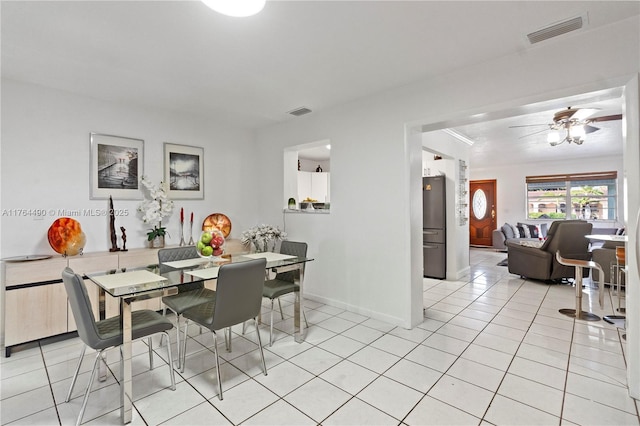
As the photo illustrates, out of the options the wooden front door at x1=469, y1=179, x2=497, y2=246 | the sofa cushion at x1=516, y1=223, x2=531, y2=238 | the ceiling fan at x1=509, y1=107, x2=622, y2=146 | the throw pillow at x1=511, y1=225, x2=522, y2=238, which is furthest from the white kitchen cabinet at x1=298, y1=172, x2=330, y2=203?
the wooden front door at x1=469, y1=179, x2=497, y2=246

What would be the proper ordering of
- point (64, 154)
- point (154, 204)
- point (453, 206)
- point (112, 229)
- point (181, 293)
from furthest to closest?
point (453, 206) < point (154, 204) < point (112, 229) < point (64, 154) < point (181, 293)

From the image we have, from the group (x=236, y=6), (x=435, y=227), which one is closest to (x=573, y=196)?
(x=435, y=227)

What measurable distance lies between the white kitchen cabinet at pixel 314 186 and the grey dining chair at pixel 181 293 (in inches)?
149

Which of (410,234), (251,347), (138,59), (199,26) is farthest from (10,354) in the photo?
(410,234)

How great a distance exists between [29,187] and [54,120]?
0.73m

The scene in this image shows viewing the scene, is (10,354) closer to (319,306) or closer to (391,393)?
(319,306)

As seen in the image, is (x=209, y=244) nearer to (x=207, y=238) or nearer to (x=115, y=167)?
(x=207, y=238)

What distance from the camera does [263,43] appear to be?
7.84 ft

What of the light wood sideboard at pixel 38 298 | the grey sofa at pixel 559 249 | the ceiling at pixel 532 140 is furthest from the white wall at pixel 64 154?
the grey sofa at pixel 559 249

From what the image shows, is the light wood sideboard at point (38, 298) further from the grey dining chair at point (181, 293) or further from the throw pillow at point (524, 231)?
the throw pillow at point (524, 231)

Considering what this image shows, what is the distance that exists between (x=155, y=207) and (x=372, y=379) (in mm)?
3128

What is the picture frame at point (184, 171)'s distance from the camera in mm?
4108

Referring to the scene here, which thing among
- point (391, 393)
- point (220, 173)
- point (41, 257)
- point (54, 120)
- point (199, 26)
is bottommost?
point (391, 393)

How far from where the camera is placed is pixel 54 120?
3221 mm
